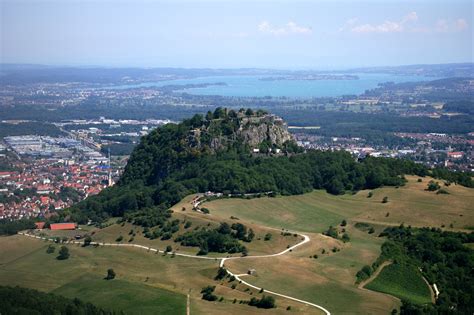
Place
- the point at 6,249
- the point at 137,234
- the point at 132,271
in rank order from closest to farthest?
the point at 132,271
the point at 6,249
the point at 137,234

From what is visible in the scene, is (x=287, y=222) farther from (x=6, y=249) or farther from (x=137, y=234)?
(x=6, y=249)

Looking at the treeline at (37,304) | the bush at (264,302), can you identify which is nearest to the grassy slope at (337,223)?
the bush at (264,302)

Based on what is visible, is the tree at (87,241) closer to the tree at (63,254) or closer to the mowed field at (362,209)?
the tree at (63,254)

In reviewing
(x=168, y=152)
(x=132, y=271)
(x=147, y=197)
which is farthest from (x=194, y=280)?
(x=168, y=152)

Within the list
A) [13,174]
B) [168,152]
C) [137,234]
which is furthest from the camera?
[13,174]

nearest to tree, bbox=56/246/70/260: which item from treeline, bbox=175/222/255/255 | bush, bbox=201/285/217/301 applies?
treeline, bbox=175/222/255/255

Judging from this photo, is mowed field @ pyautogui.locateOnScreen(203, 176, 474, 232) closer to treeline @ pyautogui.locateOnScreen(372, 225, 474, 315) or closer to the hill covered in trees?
the hill covered in trees

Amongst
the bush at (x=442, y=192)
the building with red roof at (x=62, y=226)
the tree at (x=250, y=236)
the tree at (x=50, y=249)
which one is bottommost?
the building with red roof at (x=62, y=226)
